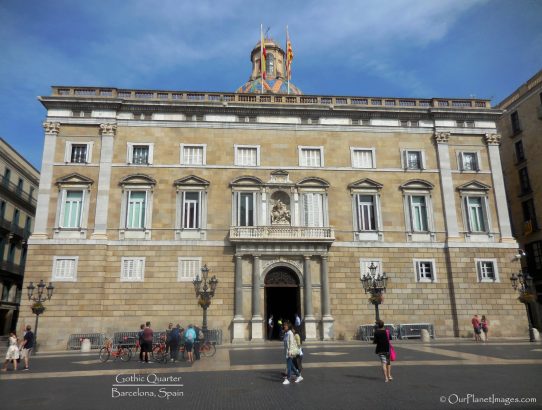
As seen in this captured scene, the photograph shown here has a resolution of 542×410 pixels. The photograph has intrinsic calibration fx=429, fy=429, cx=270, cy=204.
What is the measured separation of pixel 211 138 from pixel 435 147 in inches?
679

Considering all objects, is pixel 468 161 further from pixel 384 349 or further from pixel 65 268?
pixel 65 268

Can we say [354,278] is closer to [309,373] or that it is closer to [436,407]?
[309,373]

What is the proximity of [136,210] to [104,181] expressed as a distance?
301 centimetres

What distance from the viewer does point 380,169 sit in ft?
106

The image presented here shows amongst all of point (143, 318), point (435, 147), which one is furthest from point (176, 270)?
point (435, 147)

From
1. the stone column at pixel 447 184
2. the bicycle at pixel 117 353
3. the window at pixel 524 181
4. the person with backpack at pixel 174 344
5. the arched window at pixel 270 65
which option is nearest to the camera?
the person with backpack at pixel 174 344

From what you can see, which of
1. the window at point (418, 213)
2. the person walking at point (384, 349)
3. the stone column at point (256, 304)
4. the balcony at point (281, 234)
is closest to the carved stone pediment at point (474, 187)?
the window at point (418, 213)

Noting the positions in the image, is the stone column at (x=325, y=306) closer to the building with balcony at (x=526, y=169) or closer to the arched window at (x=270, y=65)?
the building with balcony at (x=526, y=169)

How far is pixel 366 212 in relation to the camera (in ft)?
103

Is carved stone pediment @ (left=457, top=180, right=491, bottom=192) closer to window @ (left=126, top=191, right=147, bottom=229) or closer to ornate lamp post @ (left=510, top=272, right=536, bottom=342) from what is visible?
ornate lamp post @ (left=510, top=272, right=536, bottom=342)

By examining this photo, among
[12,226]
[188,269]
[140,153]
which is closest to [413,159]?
[188,269]

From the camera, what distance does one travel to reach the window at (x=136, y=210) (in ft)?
98.1

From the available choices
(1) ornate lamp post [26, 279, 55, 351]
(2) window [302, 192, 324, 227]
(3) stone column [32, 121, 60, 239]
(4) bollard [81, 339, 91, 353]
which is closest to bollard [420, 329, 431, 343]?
(2) window [302, 192, 324, 227]

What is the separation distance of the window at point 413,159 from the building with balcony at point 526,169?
558 inches
